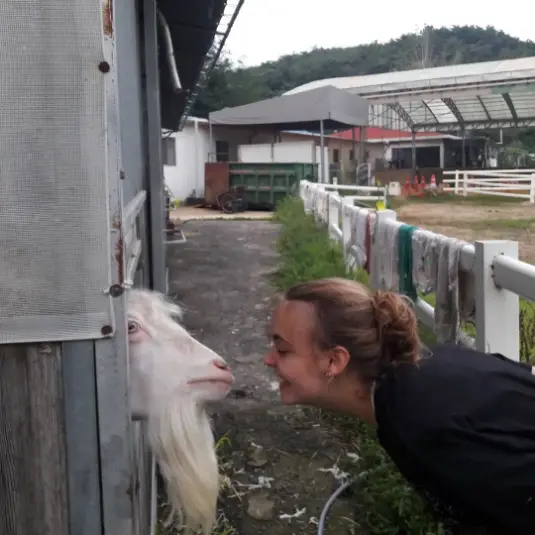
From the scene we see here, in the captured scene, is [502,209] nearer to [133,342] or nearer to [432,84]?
[432,84]

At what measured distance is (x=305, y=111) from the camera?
68.8 ft

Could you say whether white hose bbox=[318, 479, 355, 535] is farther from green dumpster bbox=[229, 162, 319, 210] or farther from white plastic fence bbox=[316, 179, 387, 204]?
green dumpster bbox=[229, 162, 319, 210]

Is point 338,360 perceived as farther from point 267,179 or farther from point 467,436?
point 267,179

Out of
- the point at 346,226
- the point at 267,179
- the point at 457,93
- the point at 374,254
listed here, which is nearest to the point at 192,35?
the point at 346,226

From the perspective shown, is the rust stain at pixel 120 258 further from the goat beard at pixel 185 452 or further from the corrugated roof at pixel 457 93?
the corrugated roof at pixel 457 93

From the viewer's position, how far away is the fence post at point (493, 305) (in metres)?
2.71

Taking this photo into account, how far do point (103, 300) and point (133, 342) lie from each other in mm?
270

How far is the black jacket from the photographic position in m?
1.55

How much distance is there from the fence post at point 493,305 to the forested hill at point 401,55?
6856 centimetres

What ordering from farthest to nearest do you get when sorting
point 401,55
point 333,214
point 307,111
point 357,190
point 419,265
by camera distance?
point 401,55, point 307,111, point 357,190, point 333,214, point 419,265

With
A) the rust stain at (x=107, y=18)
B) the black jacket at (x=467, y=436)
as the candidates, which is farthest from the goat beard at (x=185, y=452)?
the rust stain at (x=107, y=18)

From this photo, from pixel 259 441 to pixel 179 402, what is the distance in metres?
2.16

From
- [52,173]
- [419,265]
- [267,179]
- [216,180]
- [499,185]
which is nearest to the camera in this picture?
[52,173]

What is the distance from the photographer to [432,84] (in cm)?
2547
